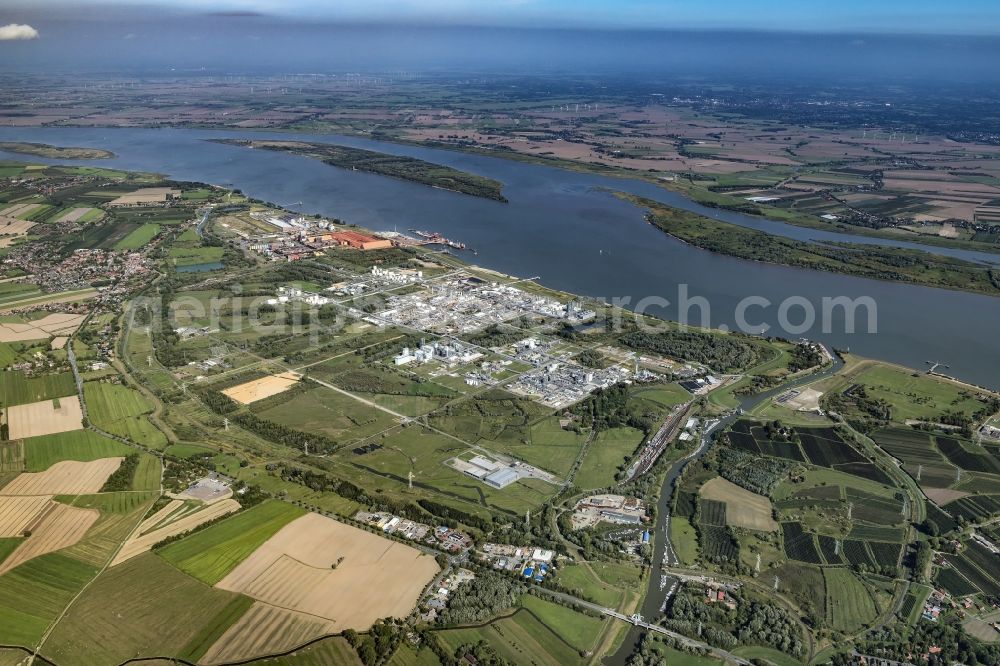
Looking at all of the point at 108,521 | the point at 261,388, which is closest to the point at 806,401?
the point at 261,388

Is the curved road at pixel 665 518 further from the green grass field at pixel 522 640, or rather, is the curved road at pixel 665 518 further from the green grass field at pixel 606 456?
the green grass field at pixel 606 456

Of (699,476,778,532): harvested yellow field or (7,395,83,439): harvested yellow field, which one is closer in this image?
(699,476,778,532): harvested yellow field

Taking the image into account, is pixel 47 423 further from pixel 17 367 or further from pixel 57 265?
pixel 57 265

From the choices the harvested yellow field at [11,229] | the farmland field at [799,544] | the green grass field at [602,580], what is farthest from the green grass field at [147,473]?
the harvested yellow field at [11,229]

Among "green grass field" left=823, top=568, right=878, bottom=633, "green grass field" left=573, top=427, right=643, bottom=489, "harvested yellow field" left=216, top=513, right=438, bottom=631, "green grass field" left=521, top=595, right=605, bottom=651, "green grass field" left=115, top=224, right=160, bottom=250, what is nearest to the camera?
"green grass field" left=521, top=595, right=605, bottom=651

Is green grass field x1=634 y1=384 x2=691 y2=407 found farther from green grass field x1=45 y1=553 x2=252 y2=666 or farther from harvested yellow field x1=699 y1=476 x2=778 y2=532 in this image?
green grass field x1=45 y1=553 x2=252 y2=666

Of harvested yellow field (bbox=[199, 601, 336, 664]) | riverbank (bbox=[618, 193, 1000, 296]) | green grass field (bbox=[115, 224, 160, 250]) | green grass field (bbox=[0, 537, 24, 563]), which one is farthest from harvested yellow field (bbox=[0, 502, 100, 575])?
riverbank (bbox=[618, 193, 1000, 296])

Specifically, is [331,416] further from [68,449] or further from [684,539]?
[684,539]

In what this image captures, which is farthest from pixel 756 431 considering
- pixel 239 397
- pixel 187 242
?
pixel 187 242
